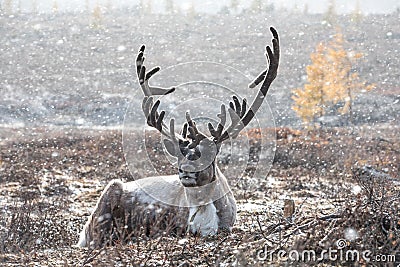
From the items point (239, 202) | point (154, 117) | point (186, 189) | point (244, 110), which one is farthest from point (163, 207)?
point (239, 202)

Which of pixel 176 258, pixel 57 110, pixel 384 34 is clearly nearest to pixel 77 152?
pixel 176 258

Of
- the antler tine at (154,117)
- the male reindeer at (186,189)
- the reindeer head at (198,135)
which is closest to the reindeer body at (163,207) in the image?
the male reindeer at (186,189)

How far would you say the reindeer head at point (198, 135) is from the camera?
6672mm

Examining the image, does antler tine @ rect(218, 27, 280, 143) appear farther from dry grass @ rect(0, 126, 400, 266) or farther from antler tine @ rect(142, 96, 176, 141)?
dry grass @ rect(0, 126, 400, 266)

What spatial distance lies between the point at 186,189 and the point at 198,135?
2.40 feet

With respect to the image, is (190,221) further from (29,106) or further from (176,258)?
(29,106)

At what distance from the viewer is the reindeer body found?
6.89 m

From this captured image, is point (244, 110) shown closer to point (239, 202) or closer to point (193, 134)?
point (193, 134)

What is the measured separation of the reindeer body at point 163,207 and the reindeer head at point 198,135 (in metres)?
0.36

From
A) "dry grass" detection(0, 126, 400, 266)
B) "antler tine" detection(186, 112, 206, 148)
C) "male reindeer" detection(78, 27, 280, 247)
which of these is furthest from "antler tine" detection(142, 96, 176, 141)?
"dry grass" detection(0, 126, 400, 266)

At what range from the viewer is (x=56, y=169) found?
15.0 m

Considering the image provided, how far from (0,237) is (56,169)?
8866 millimetres

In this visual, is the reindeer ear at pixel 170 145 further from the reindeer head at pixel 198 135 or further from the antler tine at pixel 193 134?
the antler tine at pixel 193 134

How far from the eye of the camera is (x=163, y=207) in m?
7.25
